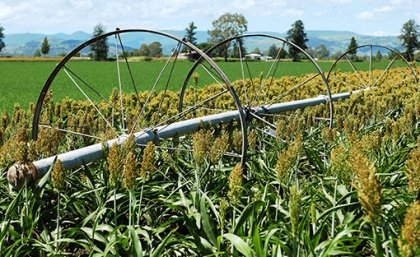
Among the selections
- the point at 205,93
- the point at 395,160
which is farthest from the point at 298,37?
the point at 395,160

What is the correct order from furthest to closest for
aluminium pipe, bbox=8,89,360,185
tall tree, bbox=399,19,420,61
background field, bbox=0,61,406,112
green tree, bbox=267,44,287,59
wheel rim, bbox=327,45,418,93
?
tall tree, bbox=399,19,420,61, background field, bbox=0,61,406,112, wheel rim, bbox=327,45,418,93, green tree, bbox=267,44,287,59, aluminium pipe, bbox=8,89,360,185

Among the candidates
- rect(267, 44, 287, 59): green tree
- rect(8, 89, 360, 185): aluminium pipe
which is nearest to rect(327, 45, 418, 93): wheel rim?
rect(267, 44, 287, 59): green tree

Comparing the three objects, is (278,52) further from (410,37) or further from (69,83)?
(410,37)

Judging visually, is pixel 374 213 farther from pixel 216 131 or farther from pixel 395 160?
pixel 216 131

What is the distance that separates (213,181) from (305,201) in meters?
0.90

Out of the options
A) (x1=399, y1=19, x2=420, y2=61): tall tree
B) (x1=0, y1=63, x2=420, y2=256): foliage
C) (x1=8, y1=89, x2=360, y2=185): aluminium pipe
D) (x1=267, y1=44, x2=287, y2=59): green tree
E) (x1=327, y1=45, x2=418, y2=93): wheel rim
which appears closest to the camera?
(x1=0, y1=63, x2=420, y2=256): foliage

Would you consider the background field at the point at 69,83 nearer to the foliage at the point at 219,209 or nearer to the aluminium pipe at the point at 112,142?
the aluminium pipe at the point at 112,142

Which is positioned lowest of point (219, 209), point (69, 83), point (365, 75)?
point (69, 83)

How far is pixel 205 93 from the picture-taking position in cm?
1089

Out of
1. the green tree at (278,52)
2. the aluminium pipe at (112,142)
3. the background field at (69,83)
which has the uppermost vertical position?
the green tree at (278,52)

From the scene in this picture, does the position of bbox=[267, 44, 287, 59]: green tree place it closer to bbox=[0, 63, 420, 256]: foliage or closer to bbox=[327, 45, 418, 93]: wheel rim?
bbox=[327, 45, 418, 93]: wheel rim

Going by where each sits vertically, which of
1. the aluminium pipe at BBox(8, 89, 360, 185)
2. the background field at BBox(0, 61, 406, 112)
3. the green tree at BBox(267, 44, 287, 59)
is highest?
the green tree at BBox(267, 44, 287, 59)

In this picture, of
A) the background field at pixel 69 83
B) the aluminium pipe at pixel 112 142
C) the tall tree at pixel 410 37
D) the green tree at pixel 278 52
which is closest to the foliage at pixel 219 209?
the aluminium pipe at pixel 112 142

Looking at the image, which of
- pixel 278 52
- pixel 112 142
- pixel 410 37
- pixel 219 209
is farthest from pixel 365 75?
pixel 410 37
